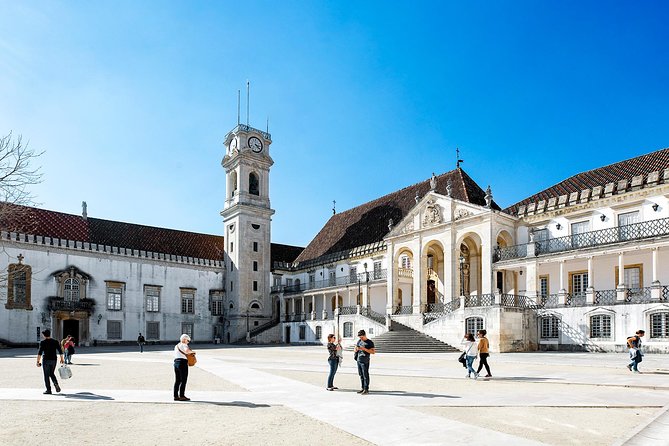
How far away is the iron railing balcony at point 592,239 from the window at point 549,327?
367cm

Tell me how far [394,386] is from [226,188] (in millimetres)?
42268

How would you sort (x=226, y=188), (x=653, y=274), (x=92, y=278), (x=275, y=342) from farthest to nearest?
(x=226, y=188)
(x=275, y=342)
(x=92, y=278)
(x=653, y=274)

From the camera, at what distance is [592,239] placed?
29578 mm

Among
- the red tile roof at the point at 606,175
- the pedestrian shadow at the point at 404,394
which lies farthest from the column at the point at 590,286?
the pedestrian shadow at the point at 404,394

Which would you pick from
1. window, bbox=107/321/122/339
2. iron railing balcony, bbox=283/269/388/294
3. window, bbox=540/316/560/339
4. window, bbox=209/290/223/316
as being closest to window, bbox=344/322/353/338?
iron railing balcony, bbox=283/269/388/294

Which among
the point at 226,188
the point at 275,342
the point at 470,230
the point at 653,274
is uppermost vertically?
the point at 226,188

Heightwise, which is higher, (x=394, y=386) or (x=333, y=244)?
(x=333, y=244)

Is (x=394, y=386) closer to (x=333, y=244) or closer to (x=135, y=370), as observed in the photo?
(x=135, y=370)

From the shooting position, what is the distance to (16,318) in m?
40.3

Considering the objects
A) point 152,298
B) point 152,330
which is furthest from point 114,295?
point 152,330

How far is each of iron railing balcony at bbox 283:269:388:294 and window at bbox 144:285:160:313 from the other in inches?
437

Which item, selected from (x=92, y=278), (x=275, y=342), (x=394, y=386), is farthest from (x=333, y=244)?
(x=394, y=386)

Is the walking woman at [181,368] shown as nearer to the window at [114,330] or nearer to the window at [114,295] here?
the window at [114,330]

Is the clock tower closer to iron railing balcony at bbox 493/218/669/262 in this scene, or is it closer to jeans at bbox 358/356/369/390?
iron railing balcony at bbox 493/218/669/262
